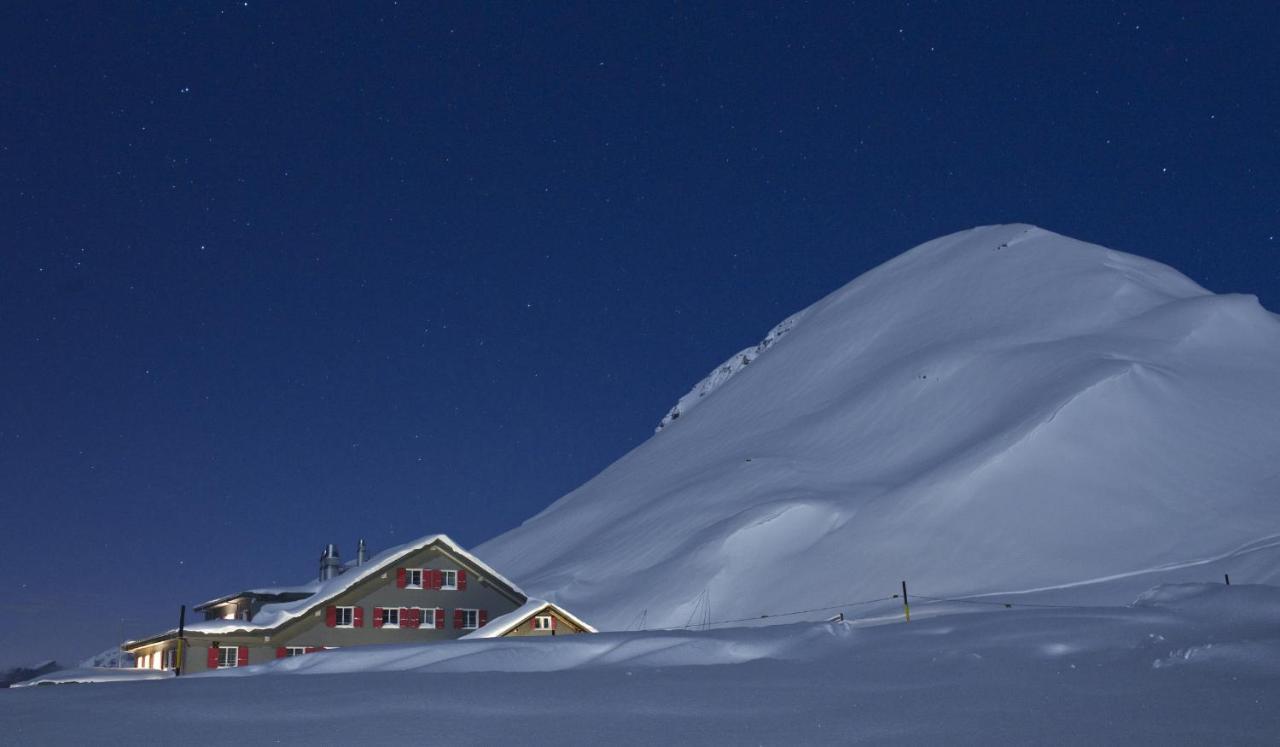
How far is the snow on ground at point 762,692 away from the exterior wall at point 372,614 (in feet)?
103

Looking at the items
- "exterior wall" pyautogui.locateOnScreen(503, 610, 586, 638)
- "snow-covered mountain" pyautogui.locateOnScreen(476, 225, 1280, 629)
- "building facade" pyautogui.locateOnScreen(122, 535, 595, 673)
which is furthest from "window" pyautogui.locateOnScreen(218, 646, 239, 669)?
"snow-covered mountain" pyautogui.locateOnScreen(476, 225, 1280, 629)

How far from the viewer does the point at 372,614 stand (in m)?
46.2

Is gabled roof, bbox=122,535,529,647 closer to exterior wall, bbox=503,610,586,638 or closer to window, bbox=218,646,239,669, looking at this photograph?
window, bbox=218,646,239,669

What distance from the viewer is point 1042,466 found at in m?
54.0

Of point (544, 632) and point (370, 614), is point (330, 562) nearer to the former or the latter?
point (370, 614)

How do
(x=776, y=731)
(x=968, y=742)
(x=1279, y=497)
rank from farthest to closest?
(x=1279, y=497) < (x=776, y=731) < (x=968, y=742)

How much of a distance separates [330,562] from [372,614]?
336 inches

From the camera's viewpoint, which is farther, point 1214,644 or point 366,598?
point 366,598

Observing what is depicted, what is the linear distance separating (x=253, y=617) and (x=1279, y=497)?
152 ft

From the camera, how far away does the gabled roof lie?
43.8m

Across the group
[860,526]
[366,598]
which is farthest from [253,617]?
[860,526]

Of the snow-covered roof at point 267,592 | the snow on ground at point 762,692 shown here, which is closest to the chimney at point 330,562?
the snow-covered roof at point 267,592

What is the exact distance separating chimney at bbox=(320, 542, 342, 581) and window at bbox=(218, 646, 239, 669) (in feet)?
32.4

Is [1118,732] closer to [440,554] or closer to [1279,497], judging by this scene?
[440,554]
